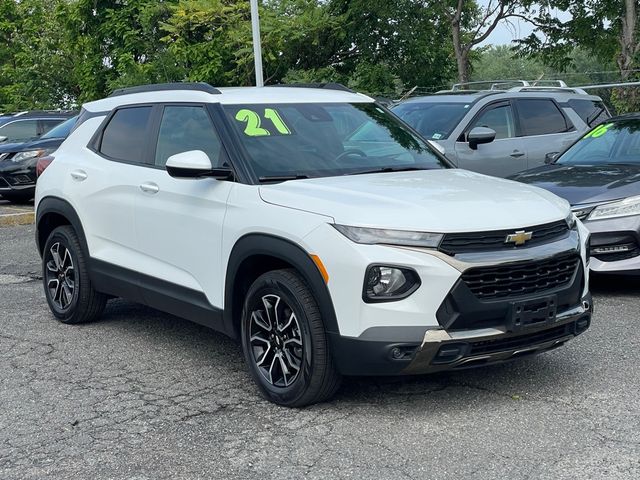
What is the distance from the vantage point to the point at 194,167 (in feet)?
16.8

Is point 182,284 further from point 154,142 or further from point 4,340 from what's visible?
point 4,340

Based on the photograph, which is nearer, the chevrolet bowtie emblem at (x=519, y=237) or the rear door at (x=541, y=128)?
the chevrolet bowtie emblem at (x=519, y=237)

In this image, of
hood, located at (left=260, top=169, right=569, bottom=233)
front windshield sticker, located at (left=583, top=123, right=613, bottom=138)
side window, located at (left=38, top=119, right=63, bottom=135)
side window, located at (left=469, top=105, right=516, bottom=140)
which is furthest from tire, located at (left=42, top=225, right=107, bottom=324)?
side window, located at (left=38, top=119, right=63, bottom=135)

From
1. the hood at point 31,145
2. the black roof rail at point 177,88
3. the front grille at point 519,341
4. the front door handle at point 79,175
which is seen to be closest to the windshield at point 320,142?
the black roof rail at point 177,88

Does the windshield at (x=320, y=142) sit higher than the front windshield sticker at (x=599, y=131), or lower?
higher

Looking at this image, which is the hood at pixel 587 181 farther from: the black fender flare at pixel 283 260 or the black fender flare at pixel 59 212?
the black fender flare at pixel 59 212

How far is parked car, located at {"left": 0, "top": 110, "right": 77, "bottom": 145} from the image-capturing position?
1834cm

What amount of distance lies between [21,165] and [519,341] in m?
13.2

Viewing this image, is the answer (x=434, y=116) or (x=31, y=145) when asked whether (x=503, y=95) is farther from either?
(x=31, y=145)

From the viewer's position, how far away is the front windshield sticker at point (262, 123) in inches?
217

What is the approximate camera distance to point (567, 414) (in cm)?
472

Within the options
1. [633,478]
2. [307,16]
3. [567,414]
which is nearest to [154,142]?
[567,414]

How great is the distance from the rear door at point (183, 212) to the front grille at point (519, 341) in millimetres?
1579

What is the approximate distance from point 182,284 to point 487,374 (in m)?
1.93
